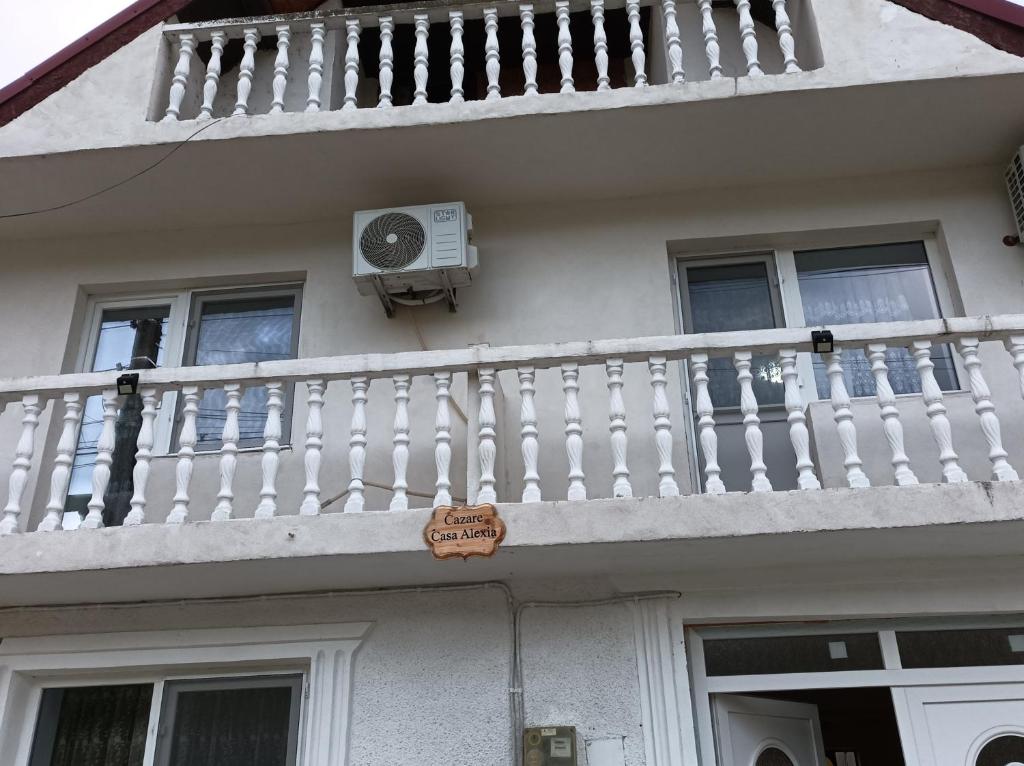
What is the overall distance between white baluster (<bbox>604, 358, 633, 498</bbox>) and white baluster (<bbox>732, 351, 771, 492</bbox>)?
0.58 m

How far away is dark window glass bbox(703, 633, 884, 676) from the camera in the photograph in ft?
15.9

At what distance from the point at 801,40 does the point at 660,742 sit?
170 inches

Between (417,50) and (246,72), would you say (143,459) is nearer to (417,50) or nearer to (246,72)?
(246,72)

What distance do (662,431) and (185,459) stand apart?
2368 mm

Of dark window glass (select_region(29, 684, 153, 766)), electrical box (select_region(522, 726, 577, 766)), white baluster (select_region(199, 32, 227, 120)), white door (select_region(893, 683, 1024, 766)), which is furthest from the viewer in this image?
white baluster (select_region(199, 32, 227, 120))

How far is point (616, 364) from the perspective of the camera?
474cm

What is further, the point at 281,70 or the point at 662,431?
the point at 281,70

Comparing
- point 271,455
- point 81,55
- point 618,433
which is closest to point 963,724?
point 618,433

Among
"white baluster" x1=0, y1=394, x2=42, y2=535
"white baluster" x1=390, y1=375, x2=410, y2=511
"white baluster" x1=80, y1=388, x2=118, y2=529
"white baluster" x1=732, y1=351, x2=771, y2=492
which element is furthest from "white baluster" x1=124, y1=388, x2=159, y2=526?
"white baluster" x1=732, y1=351, x2=771, y2=492

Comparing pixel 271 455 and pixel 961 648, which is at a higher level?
pixel 271 455

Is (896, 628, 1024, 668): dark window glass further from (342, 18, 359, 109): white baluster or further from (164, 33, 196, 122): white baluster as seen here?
(164, 33, 196, 122): white baluster

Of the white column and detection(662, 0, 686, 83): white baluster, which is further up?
detection(662, 0, 686, 83): white baluster

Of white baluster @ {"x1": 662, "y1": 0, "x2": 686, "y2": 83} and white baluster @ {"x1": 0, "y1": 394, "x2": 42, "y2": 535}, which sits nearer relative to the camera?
white baluster @ {"x1": 0, "y1": 394, "x2": 42, "y2": 535}

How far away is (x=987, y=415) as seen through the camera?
4.47 m
